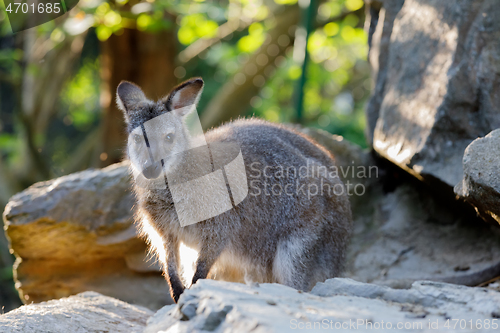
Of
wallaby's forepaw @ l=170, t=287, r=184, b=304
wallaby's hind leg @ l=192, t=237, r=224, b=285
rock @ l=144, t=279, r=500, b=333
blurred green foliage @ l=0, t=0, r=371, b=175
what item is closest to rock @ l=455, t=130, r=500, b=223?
rock @ l=144, t=279, r=500, b=333

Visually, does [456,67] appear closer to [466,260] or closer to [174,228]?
[466,260]

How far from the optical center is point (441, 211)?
208 inches

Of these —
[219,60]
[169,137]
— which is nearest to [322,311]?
[169,137]

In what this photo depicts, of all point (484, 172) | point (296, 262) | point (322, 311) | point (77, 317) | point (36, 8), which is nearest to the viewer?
point (322, 311)

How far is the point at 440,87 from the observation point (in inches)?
183

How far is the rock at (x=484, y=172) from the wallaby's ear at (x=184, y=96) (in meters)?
2.11

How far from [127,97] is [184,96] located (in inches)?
19.8

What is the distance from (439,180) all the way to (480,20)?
A: 1.55 metres

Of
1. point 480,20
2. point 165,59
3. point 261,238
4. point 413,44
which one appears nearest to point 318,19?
point 165,59

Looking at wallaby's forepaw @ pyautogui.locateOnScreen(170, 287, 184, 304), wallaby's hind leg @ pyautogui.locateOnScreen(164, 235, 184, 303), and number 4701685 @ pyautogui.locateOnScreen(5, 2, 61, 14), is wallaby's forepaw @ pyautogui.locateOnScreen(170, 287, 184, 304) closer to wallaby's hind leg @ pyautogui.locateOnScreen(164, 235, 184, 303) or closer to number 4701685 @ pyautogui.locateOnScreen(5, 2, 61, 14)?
wallaby's hind leg @ pyautogui.locateOnScreen(164, 235, 184, 303)

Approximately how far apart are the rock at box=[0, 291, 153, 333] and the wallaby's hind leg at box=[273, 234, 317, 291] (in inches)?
48.6

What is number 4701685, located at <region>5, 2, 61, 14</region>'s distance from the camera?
7297mm

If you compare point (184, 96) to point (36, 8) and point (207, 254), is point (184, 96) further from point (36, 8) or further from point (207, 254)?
point (36, 8)

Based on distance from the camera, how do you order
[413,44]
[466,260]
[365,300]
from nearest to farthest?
[365,300], [466,260], [413,44]
